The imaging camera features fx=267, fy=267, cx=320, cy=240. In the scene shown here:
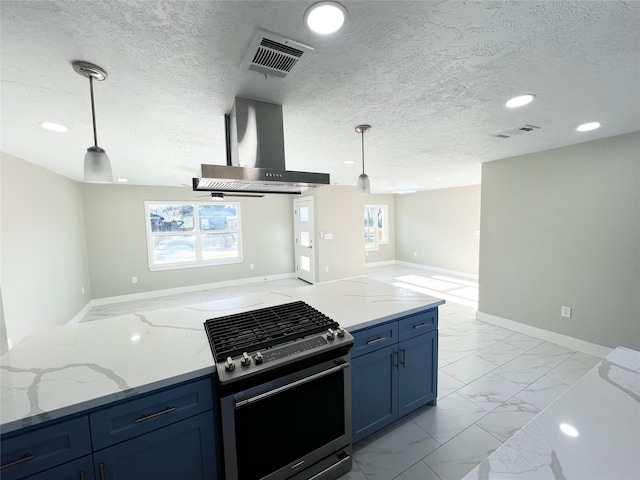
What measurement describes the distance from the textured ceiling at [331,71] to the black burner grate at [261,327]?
1437 millimetres

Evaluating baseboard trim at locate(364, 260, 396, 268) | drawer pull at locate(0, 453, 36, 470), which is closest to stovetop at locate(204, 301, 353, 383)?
drawer pull at locate(0, 453, 36, 470)

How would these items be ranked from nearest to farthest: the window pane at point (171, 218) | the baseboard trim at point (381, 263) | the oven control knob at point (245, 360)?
the oven control knob at point (245, 360), the window pane at point (171, 218), the baseboard trim at point (381, 263)

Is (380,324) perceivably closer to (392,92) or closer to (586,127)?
(392,92)

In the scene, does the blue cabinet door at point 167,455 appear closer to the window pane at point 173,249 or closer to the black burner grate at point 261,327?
the black burner grate at point 261,327

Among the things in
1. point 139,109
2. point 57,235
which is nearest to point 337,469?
point 139,109

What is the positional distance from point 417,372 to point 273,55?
90.4 inches

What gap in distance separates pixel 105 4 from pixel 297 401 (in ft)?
6.27

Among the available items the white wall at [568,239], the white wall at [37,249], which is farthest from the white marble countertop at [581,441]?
the white wall at [37,249]

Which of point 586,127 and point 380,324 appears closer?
point 380,324

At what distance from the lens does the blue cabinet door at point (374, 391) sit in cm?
176

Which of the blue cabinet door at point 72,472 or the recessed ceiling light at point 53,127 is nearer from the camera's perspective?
the blue cabinet door at point 72,472

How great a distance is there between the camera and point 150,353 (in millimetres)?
1370

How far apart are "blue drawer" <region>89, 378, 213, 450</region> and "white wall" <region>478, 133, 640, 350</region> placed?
3.86 m

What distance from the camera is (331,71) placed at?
1.46m
